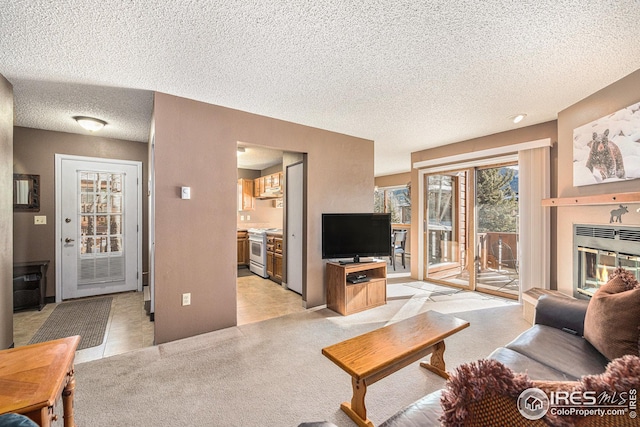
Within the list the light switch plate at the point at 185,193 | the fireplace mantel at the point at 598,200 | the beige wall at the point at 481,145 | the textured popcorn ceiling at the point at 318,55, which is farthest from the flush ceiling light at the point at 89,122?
the fireplace mantel at the point at 598,200

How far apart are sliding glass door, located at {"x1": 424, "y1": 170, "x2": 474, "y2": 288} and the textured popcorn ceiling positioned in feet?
5.51

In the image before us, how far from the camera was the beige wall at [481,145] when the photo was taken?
3.64 meters

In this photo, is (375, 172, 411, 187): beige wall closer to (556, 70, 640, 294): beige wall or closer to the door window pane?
(556, 70, 640, 294): beige wall

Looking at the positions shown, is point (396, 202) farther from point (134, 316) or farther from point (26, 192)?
point (26, 192)

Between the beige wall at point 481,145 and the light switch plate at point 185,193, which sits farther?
the beige wall at point 481,145

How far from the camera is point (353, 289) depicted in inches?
139

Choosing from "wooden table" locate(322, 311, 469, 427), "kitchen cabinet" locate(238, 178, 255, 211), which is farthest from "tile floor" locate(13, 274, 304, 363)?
"kitchen cabinet" locate(238, 178, 255, 211)

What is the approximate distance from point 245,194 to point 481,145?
4.81 m

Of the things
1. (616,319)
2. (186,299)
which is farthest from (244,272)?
(616,319)

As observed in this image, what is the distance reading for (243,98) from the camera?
2.86 m

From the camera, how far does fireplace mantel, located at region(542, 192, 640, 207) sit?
2338 millimetres

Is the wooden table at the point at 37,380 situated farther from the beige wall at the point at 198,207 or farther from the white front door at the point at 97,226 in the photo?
the white front door at the point at 97,226

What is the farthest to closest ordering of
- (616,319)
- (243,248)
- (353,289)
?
1. (243,248)
2. (353,289)
3. (616,319)

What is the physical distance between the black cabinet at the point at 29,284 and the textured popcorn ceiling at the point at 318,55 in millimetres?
1913
